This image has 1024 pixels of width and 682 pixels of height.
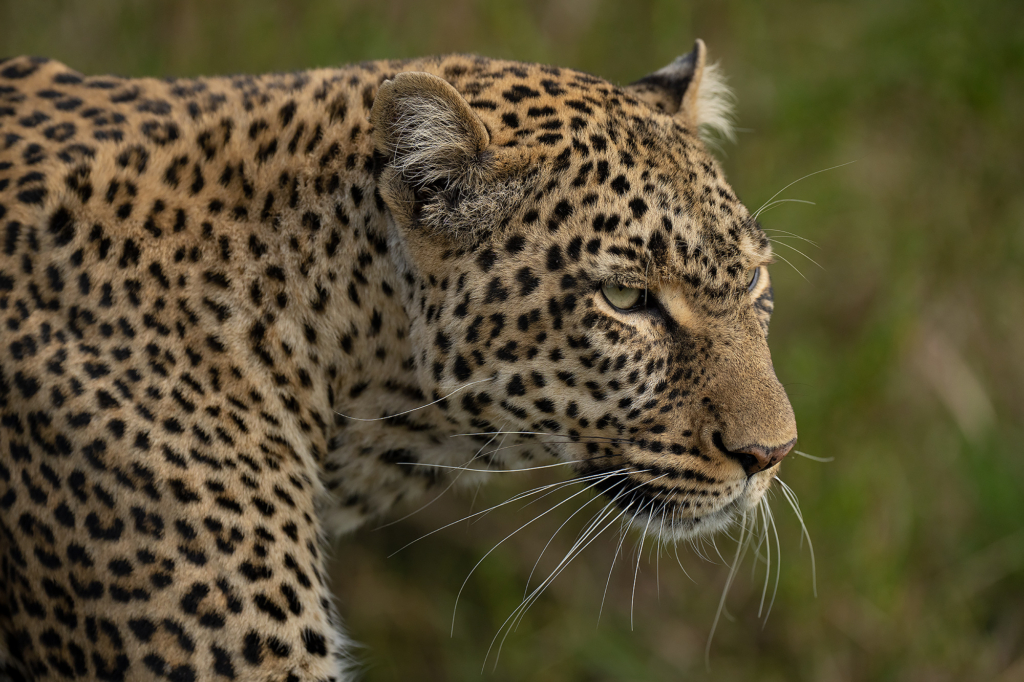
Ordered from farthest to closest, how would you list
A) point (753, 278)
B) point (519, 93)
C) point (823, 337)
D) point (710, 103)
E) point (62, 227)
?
point (823, 337), point (710, 103), point (753, 278), point (519, 93), point (62, 227)

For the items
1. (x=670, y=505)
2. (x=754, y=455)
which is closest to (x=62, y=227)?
(x=670, y=505)

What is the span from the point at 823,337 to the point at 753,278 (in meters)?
3.23

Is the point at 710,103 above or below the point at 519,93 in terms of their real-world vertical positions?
above

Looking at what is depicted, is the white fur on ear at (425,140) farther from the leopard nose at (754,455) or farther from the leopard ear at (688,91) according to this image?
the leopard nose at (754,455)

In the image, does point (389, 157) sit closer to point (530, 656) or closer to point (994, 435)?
point (530, 656)

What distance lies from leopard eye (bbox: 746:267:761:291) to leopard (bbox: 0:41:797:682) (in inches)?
0.5

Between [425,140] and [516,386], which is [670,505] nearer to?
[516,386]

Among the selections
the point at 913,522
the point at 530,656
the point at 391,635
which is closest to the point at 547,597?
the point at 530,656

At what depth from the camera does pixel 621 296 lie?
358cm

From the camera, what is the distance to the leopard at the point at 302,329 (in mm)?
3260

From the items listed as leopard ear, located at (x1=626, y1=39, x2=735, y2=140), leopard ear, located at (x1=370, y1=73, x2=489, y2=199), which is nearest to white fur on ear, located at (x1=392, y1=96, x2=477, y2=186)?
leopard ear, located at (x1=370, y1=73, x2=489, y2=199)

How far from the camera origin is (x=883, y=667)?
5.93 m

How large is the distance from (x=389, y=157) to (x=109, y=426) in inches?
55.7

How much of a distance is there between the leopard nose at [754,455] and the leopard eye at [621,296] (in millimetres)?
603
